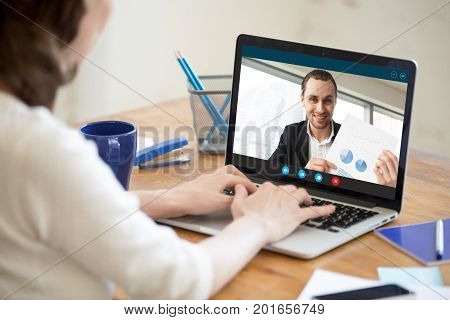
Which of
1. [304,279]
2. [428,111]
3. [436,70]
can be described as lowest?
[304,279]

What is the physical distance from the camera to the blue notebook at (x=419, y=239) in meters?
0.91

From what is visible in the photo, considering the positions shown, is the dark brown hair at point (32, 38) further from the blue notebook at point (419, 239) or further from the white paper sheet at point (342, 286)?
the blue notebook at point (419, 239)

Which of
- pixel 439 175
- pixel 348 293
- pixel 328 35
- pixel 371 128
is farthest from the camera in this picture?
pixel 328 35

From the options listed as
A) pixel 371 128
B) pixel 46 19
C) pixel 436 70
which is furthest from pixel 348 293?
pixel 436 70

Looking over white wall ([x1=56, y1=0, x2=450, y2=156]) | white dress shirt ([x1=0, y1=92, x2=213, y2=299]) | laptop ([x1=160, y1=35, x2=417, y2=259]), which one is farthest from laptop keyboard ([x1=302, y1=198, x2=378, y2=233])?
white wall ([x1=56, y1=0, x2=450, y2=156])

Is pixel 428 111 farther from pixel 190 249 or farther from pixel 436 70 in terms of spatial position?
pixel 190 249

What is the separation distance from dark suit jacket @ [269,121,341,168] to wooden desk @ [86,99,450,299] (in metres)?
0.19

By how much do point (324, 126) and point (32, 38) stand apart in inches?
20.7

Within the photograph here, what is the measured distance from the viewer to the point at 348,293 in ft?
2.67

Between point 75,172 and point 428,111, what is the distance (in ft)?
4.88

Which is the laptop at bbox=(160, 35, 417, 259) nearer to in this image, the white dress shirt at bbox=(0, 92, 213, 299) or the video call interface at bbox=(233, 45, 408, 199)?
the video call interface at bbox=(233, 45, 408, 199)

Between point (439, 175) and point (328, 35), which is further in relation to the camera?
point (328, 35)

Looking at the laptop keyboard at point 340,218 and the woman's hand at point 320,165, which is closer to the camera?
the laptop keyboard at point 340,218

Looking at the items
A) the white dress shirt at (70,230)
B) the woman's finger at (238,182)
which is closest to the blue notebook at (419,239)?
the woman's finger at (238,182)
